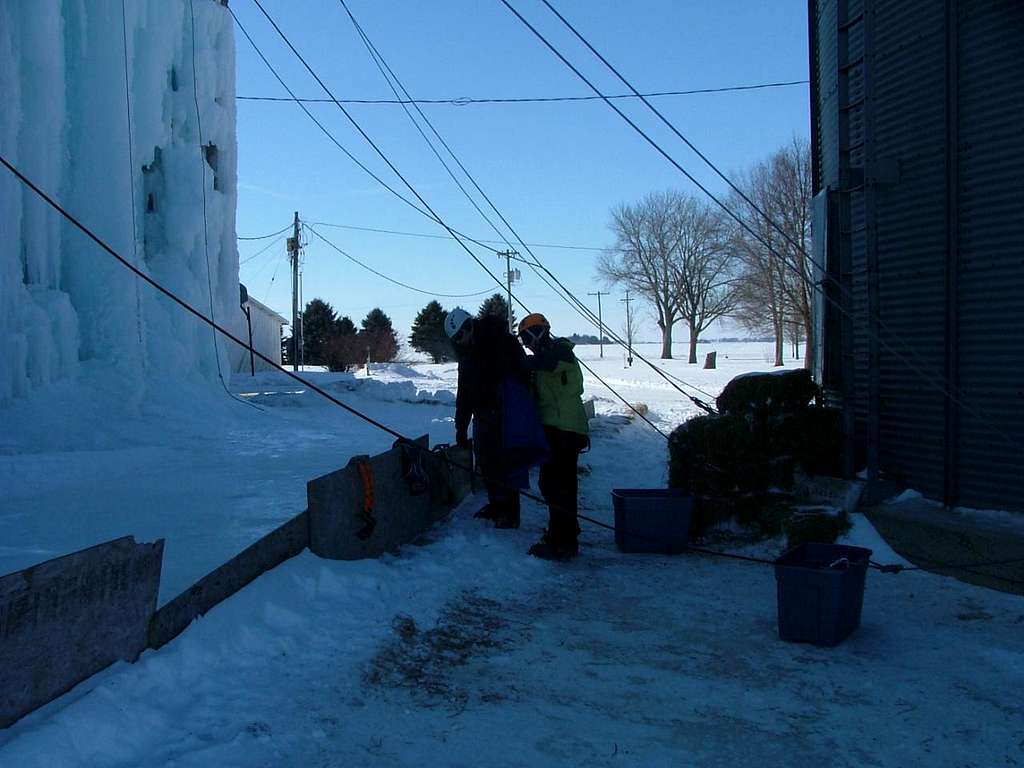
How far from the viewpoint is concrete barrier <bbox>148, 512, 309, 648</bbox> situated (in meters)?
3.80

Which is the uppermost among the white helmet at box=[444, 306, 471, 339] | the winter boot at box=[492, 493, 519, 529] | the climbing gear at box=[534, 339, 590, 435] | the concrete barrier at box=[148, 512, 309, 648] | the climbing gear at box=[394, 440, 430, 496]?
the white helmet at box=[444, 306, 471, 339]

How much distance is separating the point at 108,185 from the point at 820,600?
11378 mm

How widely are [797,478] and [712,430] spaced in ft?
3.03

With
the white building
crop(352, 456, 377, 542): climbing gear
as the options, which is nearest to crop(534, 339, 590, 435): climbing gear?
crop(352, 456, 377, 542): climbing gear

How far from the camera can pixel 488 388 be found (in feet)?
22.2

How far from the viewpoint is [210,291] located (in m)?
15.6

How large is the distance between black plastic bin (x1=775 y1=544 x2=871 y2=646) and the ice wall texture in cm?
910

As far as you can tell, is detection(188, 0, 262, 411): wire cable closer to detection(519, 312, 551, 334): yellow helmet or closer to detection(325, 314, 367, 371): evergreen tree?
detection(519, 312, 551, 334): yellow helmet

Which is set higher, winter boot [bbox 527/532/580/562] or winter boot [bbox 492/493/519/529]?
winter boot [bbox 492/493/519/529]

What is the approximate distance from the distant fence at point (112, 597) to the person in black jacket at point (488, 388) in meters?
1.48

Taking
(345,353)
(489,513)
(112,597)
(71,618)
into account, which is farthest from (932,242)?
(345,353)

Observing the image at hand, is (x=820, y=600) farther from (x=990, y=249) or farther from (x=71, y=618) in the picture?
(x=990, y=249)

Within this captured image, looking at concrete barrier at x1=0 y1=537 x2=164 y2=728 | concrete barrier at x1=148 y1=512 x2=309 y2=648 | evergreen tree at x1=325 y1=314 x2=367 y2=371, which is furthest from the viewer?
evergreen tree at x1=325 y1=314 x2=367 y2=371

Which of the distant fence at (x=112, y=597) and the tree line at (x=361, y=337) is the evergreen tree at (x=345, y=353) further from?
Answer: the distant fence at (x=112, y=597)
